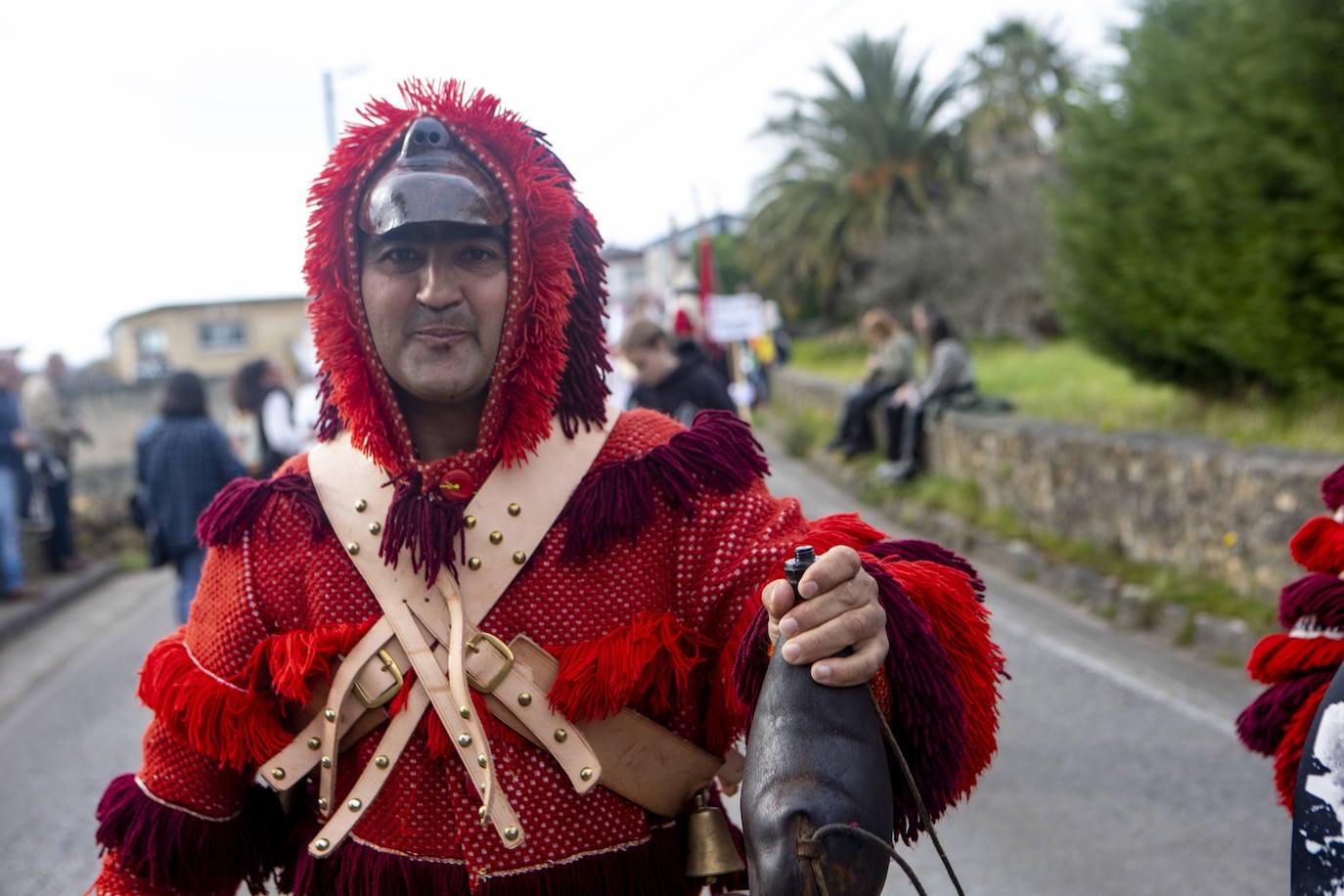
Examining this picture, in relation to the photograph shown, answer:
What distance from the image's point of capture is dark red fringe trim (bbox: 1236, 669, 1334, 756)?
1979mm

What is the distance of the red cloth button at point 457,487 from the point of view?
2.00m

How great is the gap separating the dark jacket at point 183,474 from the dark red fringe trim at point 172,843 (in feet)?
15.7

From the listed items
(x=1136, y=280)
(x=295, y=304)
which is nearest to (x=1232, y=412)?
(x=1136, y=280)

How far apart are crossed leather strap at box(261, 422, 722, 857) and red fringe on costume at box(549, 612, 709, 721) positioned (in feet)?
0.12

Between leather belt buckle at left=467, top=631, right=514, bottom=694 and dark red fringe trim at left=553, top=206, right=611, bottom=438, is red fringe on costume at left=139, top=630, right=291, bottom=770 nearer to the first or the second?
leather belt buckle at left=467, top=631, right=514, bottom=694

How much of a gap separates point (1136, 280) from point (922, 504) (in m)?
2.72

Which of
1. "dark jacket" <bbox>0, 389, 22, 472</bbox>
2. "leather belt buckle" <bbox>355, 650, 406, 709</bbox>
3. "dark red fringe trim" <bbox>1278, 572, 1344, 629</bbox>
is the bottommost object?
"dark jacket" <bbox>0, 389, 22, 472</bbox>

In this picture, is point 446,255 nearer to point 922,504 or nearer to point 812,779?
point 812,779

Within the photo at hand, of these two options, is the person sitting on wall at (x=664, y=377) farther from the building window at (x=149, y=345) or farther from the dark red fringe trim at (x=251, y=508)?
the building window at (x=149, y=345)

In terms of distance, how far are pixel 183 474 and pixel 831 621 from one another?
19.1 feet

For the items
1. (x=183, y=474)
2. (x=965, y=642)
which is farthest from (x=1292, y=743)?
(x=183, y=474)

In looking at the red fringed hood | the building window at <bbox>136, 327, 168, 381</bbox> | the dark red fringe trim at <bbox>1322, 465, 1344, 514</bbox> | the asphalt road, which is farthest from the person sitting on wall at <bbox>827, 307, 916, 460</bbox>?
the building window at <bbox>136, 327, 168, 381</bbox>

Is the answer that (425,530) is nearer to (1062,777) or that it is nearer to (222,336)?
(1062,777)

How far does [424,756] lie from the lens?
1957mm
